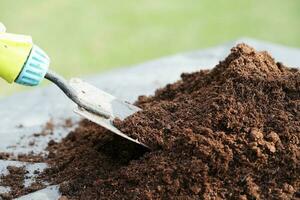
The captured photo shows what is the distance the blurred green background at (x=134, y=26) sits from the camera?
3746mm

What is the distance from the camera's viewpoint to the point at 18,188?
1.58 metres

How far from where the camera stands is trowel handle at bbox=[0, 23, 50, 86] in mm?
1398

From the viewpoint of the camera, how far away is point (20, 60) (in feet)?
4.63

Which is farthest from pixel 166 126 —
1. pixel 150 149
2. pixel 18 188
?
pixel 18 188

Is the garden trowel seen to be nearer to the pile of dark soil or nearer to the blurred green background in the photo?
the pile of dark soil

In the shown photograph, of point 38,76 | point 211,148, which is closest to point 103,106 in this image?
point 38,76

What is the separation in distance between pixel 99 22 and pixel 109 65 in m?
0.45

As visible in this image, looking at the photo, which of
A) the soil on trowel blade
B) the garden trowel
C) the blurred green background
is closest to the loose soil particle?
the soil on trowel blade

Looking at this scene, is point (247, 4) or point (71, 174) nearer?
point (71, 174)

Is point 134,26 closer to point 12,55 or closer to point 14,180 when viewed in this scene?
point 14,180

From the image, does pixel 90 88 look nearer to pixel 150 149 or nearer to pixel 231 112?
pixel 150 149

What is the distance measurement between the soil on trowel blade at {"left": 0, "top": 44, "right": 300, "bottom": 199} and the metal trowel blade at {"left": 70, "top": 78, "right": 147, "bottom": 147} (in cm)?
4

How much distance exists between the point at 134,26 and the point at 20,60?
8.53 ft

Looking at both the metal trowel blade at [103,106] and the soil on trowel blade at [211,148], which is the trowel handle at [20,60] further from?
the soil on trowel blade at [211,148]
